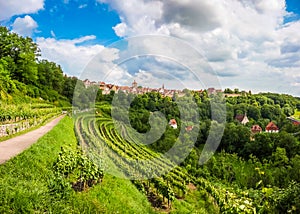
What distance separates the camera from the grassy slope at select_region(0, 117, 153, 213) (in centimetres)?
462

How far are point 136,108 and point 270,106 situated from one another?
187 feet

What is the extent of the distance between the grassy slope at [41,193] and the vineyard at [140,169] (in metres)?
1.54

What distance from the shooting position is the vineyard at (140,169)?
9230 mm

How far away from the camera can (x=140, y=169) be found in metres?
15.6

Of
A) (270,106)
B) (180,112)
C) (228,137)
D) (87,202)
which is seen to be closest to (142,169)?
(87,202)

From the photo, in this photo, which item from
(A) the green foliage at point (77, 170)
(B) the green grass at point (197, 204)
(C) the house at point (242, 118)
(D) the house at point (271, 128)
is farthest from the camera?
(C) the house at point (242, 118)

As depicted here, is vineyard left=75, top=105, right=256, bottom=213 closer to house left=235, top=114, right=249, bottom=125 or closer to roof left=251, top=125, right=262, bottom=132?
roof left=251, top=125, right=262, bottom=132

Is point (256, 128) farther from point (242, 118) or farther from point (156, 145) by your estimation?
point (156, 145)

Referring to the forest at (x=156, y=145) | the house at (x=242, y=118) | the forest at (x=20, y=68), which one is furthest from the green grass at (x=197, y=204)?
the house at (x=242, y=118)

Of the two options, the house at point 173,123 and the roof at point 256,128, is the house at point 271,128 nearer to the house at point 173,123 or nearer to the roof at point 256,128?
the roof at point 256,128

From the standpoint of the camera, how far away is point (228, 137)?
48625mm

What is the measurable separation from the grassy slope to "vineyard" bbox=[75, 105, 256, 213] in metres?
1.54

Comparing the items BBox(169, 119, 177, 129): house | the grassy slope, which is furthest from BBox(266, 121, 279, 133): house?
the grassy slope

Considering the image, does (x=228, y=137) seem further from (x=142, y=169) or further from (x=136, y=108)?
(x=142, y=169)
